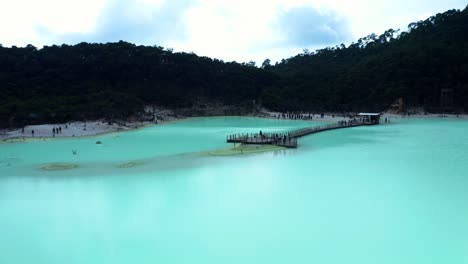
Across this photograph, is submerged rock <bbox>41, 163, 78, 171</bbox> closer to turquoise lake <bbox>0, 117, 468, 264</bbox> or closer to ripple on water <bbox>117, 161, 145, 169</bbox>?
turquoise lake <bbox>0, 117, 468, 264</bbox>

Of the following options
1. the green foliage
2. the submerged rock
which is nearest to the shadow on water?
the submerged rock

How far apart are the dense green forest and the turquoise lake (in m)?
25.5

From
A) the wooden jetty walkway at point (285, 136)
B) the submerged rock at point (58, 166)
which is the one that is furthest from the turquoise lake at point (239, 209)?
the wooden jetty walkway at point (285, 136)

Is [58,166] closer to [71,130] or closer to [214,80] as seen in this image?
[71,130]

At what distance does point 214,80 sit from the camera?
72188mm

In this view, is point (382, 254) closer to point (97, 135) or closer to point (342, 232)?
point (342, 232)

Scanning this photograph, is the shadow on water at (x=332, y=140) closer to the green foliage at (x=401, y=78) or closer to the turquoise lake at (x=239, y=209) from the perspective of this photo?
the turquoise lake at (x=239, y=209)

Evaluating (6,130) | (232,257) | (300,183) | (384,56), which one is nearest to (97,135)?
(6,130)

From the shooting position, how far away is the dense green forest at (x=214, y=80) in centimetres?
4809

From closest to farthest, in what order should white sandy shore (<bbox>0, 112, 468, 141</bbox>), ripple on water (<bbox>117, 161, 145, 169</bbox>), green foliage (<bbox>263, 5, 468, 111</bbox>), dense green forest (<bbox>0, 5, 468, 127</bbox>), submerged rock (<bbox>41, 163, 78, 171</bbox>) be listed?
submerged rock (<bbox>41, 163, 78, 171</bbox>)
ripple on water (<bbox>117, 161, 145, 169</bbox>)
white sandy shore (<bbox>0, 112, 468, 141</bbox>)
dense green forest (<bbox>0, 5, 468, 127</bbox>)
green foliage (<bbox>263, 5, 468, 111</bbox>)

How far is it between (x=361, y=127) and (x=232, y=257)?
34.7 m

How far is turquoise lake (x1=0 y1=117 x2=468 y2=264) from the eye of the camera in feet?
30.9

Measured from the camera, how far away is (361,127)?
135 feet

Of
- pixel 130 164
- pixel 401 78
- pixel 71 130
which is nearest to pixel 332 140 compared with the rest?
pixel 130 164
